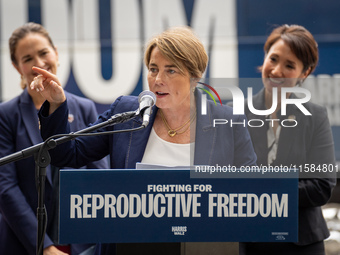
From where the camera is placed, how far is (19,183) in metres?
2.54

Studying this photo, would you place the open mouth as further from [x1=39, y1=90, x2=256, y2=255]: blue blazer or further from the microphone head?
the microphone head

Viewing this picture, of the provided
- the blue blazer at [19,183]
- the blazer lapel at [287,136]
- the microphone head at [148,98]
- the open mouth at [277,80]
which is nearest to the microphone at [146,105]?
the microphone head at [148,98]

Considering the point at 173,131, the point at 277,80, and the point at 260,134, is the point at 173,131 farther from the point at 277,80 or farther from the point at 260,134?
the point at 277,80

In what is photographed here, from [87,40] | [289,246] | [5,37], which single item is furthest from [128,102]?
[5,37]

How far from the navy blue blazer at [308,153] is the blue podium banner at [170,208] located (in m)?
0.43

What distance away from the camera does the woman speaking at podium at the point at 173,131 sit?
198cm

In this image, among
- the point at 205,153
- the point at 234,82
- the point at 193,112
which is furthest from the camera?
the point at 193,112

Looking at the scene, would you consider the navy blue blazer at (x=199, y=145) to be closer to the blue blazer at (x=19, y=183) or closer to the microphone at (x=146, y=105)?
the microphone at (x=146, y=105)

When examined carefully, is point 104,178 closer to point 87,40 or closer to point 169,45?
point 169,45

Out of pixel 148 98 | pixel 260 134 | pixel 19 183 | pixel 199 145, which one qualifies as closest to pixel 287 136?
pixel 260 134

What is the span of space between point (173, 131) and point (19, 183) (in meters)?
0.96

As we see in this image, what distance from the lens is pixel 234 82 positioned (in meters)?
1.82

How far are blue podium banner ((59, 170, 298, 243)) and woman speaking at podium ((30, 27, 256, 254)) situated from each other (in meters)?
0.39

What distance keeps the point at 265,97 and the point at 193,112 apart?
12.5 inches
